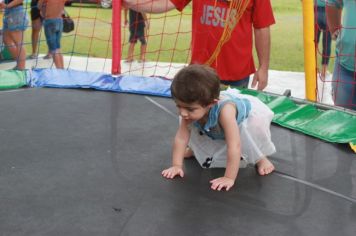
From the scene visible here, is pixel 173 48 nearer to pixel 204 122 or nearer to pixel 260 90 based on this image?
pixel 260 90

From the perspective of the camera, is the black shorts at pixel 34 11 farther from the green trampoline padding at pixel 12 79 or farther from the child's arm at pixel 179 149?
the child's arm at pixel 179 149

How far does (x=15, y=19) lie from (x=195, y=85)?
118 inches

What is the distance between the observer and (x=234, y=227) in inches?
56.2

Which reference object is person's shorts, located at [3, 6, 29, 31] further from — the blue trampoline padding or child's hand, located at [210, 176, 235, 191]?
child's hand, located at [210, 176, 235, 191]

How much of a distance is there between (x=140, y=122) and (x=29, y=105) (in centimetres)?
62

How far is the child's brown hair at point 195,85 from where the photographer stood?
1.49 meters

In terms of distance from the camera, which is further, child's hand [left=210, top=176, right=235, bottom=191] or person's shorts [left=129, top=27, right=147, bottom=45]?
person's shorts [left=129, top=27, right=147, bottom=45]

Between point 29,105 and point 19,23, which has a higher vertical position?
point 19,23

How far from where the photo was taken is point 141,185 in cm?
169

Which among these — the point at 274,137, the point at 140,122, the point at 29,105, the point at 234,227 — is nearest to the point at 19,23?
the point at 29,105

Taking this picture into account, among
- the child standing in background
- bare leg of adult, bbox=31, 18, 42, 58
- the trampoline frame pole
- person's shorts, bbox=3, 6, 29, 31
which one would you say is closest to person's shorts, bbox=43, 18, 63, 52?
person's shorts, bbox=3, 6, 29, 31

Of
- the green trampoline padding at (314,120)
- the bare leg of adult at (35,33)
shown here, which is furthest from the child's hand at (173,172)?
the bare leg of adult at (35,33)

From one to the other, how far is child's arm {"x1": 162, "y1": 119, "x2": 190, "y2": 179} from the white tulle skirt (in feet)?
0.16

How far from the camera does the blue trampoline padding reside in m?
2.78
